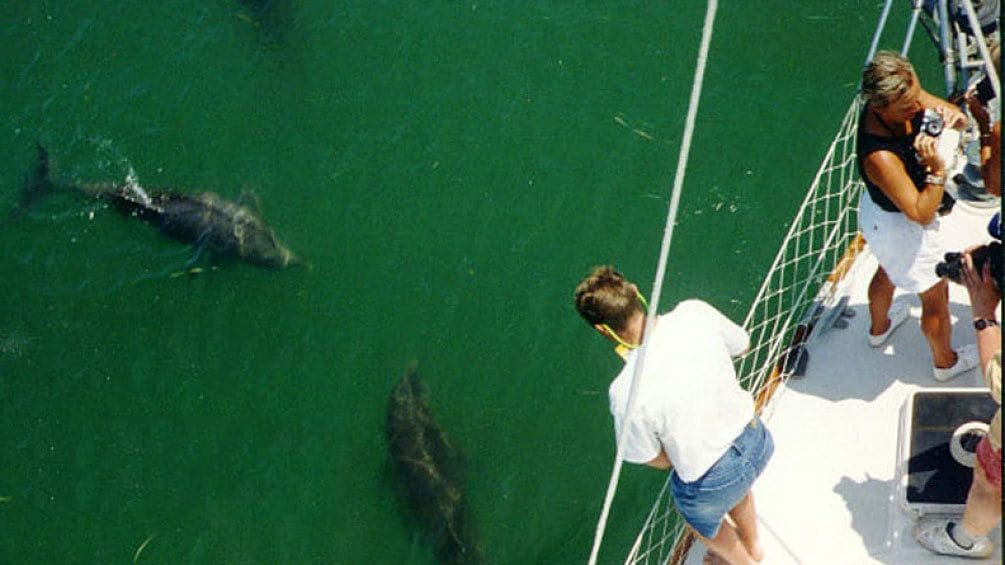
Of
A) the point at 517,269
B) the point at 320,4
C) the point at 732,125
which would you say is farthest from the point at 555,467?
the point at 320,4

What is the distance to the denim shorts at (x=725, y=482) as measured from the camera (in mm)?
4051

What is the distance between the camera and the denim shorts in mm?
4051

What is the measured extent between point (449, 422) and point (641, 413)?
3.64 m

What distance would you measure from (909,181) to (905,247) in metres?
0.40

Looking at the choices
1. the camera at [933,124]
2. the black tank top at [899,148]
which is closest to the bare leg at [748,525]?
the black tank top at [899,148]

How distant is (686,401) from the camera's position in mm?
3779

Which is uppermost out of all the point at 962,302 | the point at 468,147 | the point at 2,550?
the point at 962,302

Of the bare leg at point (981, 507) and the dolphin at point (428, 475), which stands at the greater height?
the bare leg at point (981, 507)

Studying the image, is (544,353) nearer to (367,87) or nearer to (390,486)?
(390,486)

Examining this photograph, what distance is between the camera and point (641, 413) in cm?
375

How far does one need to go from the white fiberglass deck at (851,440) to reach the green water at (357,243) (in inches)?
62.9

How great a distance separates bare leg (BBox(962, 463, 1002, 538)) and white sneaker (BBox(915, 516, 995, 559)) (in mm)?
94

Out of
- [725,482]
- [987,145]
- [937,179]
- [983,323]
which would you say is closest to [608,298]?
[725,482]

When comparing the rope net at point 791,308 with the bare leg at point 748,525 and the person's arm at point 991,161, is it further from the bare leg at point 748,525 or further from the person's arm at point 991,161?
the person's arm at point 991,161
